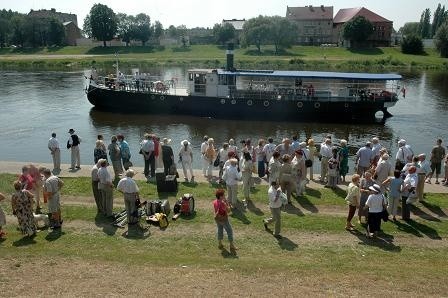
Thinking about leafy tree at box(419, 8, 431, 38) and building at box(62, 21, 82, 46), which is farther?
leafy tree at box(419, 8, 431, 38)

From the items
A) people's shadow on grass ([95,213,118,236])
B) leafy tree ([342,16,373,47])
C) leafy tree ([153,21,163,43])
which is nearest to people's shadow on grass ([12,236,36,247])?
people's shadow on grass ([95,213,118,236])

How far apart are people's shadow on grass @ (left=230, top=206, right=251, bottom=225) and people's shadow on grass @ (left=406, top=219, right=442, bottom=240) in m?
4.61

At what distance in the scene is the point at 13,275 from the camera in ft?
31.9

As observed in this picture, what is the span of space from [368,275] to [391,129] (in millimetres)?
27513

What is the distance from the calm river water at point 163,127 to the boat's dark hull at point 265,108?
28.1 inches

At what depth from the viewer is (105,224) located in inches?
517

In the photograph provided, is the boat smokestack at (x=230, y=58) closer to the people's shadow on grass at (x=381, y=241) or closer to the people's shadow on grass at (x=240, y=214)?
the people's shadow on grass at (x=240, y=214)

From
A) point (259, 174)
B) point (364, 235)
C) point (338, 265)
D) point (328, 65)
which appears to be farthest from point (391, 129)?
point (328, 65)

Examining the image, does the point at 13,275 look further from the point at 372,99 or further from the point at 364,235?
the point at 372,99

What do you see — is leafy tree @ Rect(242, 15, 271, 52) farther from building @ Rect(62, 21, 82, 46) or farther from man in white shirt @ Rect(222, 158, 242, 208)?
man in white shirt @ Rect(222, 158, 242, 208)

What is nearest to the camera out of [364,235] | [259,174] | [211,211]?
[364,235]

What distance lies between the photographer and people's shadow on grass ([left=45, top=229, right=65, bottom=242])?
12.0m

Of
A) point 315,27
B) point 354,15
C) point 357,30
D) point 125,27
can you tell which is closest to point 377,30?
point 354,15

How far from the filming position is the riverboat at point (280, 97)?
1453 inches
